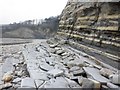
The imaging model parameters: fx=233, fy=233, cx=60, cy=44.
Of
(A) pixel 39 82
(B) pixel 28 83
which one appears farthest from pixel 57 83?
(B) pixel 28 83

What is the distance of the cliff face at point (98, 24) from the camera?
529cm

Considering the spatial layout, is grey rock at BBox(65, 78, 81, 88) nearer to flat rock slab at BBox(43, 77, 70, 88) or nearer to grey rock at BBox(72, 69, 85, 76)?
flat rock slab at BBox(43, 77, 70, 88)

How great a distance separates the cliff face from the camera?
529 centimetres

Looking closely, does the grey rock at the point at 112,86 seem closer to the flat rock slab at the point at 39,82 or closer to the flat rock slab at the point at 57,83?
the flat rock slab at the point at 57,83

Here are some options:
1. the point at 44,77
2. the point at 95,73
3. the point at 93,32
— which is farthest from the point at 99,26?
the point at 44,77

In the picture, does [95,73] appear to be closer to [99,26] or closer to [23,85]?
[23,85]

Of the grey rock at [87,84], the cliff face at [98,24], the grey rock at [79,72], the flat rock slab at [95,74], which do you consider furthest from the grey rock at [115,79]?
the cliff face at [98,24]

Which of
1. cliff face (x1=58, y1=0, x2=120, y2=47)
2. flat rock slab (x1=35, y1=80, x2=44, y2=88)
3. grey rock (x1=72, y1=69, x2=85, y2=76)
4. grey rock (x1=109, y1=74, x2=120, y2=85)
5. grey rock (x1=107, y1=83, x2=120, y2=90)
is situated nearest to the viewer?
grey rock (x1=107, y1=83, x2=120, y2=90)

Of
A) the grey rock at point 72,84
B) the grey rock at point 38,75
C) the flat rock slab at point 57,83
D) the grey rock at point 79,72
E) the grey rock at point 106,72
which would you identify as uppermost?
the grey rock at point 106,72

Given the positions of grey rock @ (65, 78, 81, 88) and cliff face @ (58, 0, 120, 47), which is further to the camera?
cliff face @ (58, 0, 120, 47)

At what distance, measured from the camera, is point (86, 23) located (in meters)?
7.31

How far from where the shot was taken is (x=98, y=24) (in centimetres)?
628

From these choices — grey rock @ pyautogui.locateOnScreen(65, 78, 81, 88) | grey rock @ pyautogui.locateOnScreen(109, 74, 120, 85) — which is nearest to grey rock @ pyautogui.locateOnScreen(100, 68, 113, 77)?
grey rock @ pyautogui.locateOnScreen(109, 74, 120, 85)

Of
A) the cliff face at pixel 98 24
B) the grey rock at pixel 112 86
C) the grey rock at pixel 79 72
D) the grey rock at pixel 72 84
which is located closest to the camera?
the grey rock at pixel 112 86
